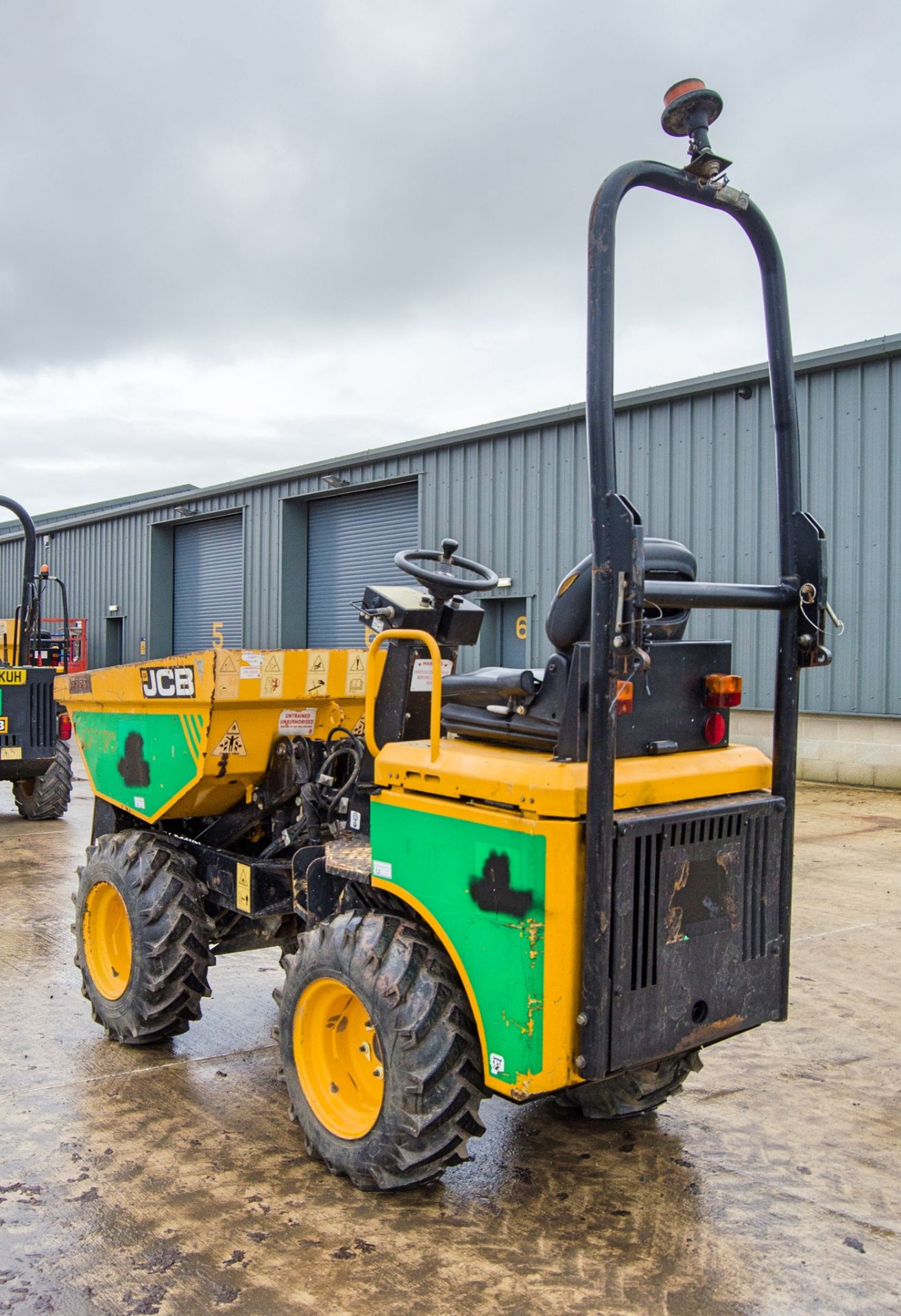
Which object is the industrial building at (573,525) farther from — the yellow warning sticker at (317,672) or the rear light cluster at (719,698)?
the rear light cluster at (719,698)

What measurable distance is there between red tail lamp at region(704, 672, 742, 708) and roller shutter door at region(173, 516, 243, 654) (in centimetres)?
1899

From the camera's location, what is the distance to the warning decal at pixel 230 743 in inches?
160

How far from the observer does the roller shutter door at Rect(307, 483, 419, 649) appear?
18891mm

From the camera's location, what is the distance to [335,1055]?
338cm

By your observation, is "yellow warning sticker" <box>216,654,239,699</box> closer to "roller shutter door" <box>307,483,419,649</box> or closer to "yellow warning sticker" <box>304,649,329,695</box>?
"yellow warning sticker" <box>304,649,329,695</box>

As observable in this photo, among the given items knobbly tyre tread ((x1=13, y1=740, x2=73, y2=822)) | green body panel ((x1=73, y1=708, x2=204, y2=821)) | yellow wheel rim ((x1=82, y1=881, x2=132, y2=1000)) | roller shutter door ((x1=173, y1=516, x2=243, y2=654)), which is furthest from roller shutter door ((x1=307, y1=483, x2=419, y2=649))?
yellow wheel rim ((x1=82, y1=881, x2=132, y2=1000))

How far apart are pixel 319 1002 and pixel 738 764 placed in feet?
4.71

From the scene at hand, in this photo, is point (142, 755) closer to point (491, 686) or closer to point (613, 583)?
point (491, 686)

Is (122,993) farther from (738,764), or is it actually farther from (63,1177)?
(738,764)

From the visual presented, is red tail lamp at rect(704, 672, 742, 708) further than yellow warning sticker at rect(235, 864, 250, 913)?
No

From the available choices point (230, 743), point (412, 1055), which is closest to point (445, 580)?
point (230, 743)

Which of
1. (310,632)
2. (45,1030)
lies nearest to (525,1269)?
(45,1030)

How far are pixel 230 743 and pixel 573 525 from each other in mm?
11554

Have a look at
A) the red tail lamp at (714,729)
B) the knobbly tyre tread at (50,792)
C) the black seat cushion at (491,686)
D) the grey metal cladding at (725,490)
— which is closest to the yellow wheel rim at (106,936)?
the black seat cushion at (491,686)
